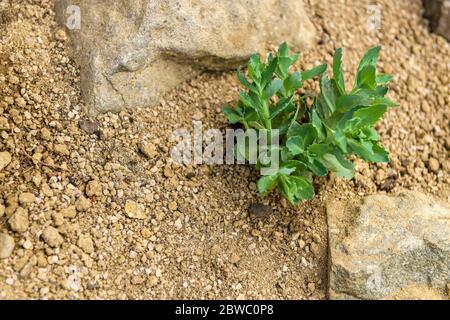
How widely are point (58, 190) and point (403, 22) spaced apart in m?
1.93

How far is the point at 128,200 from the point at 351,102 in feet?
2.98

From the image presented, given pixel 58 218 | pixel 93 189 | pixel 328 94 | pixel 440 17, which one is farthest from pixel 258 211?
pixel 440 17

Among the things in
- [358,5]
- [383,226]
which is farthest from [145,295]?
[358,5]

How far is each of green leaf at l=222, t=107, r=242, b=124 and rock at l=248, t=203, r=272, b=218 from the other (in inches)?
13.6

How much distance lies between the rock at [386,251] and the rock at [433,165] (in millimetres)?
312

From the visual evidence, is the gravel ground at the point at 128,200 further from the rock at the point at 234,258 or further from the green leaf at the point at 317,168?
the green leaf at the point at 317,168

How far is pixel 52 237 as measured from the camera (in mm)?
2439

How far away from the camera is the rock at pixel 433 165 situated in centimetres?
298

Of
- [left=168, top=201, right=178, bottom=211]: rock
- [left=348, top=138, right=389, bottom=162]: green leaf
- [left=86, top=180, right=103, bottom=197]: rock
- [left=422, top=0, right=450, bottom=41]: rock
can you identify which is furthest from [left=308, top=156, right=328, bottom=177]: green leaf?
[left=422, top=0, right=450, bottom=41]: rock

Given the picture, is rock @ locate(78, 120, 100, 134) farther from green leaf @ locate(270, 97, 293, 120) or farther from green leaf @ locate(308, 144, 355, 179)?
green leaf @ locate(308, 144, 355, 179)

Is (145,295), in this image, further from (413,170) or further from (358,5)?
(358,5)

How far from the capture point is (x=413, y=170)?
9.71 ft

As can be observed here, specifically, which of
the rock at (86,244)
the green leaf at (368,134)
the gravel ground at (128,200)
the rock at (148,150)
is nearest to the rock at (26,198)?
the gravel ground at (128,200)

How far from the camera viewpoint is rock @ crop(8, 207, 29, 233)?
2.43 meters
